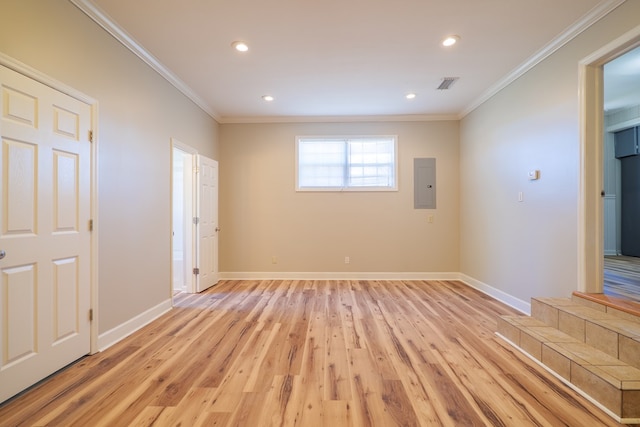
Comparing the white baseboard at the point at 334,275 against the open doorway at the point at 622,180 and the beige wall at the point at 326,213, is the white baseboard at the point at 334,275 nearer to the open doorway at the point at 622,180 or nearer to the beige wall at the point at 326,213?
the beige wall at the point at 326,213

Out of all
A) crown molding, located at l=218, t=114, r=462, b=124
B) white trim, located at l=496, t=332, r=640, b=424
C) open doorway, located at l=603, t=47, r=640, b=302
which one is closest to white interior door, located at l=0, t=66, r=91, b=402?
crown molding, located at l=218, t=114, r=462, b=124

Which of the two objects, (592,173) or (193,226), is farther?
(193,226)

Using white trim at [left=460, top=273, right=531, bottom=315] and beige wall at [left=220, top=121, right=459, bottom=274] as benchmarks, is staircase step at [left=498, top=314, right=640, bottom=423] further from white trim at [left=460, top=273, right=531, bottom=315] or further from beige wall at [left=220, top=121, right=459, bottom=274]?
beige wall at [left=220, top=121, right=459, bottom=274]

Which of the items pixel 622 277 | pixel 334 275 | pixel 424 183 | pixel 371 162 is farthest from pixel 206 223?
pixel 622 277

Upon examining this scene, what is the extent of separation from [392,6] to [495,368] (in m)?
2.96

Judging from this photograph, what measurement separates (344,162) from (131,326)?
3.84 metres

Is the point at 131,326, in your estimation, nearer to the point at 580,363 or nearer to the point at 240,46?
the point at 240,46

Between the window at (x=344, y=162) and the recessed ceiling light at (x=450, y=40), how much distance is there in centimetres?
220

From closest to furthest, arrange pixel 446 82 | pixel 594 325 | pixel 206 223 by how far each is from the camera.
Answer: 1. pixel 594 325
2. pixel 446 82
3. pixel 206 223

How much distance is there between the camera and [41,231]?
1813mm

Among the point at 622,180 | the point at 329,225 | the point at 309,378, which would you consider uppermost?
the point at 622,180

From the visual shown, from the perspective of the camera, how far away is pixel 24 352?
5.62 feet

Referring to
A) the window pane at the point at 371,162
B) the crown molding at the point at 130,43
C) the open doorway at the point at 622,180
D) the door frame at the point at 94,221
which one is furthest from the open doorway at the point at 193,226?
the open doorway at the point at 622,180

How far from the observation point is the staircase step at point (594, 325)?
1771mm
